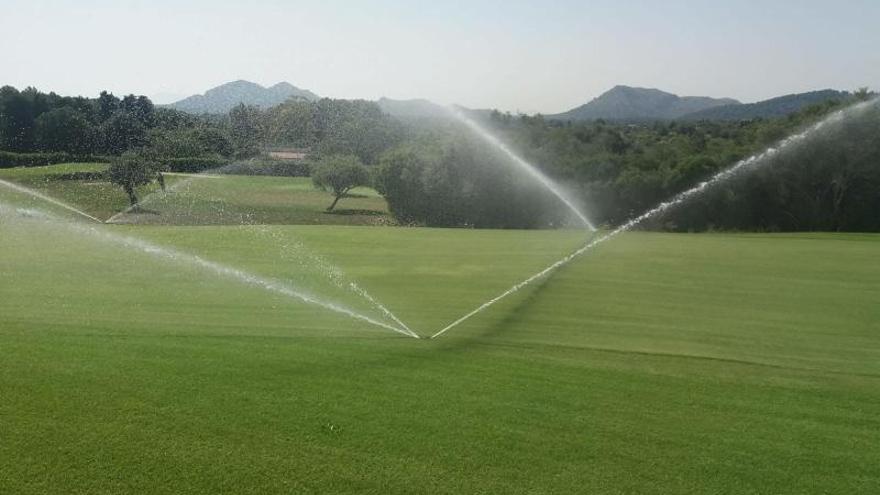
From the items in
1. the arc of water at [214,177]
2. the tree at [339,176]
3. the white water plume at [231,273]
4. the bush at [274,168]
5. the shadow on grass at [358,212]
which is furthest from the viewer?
the bush at [274,168]

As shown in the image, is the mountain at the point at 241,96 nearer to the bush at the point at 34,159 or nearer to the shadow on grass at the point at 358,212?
the bush at the point at 34,159

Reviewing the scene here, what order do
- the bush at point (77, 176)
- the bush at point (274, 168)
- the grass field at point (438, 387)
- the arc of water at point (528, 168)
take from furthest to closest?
the bush at point (274, 168) < the arc of water at point (528, 168) < the bush at point (77, 176) < the grass field at point (438, 387)

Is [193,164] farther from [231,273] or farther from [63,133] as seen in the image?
[231,273]

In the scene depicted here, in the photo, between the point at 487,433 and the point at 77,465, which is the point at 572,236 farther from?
the point at 77,465

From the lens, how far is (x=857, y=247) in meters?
27.7

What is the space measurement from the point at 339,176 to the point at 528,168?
51.4 feet

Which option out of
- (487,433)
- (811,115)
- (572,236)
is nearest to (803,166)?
(811,115)

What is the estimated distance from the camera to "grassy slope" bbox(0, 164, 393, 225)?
1735 inches

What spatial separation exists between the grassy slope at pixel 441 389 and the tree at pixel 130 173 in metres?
28.9

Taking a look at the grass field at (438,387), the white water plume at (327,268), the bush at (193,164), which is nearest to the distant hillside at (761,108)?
the bush at (193,164)

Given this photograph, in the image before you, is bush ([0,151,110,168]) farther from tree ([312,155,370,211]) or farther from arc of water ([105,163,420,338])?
tree ([312,155,370,211])

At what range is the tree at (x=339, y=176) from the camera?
58938mm

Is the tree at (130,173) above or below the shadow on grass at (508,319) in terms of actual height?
above

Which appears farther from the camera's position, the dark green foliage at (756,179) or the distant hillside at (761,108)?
the distant hillside at (761,108)
